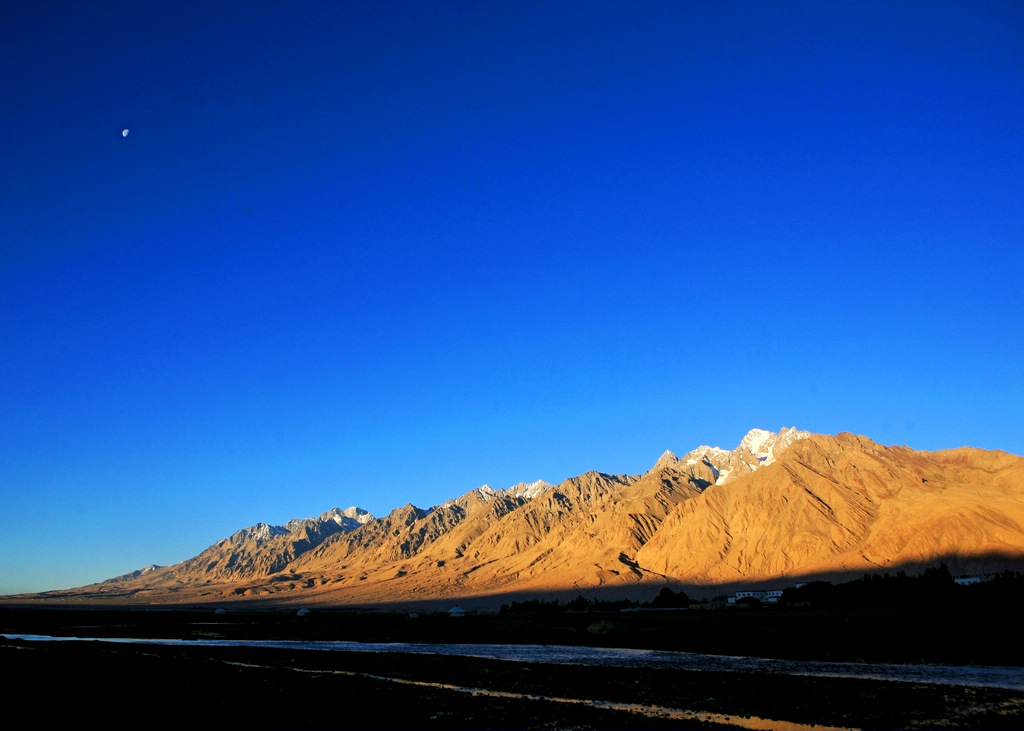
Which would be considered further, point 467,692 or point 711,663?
point 711,663

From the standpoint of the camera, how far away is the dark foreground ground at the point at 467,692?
30.7m

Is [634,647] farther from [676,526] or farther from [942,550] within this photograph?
[676,526]

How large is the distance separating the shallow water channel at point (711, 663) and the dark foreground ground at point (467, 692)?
10.4 ft

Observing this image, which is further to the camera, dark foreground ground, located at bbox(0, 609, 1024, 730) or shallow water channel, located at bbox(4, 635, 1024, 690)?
shallow water channel, located at bbox(4, 635, 1024, 690)

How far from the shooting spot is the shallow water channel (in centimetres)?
4190

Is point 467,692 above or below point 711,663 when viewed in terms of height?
above

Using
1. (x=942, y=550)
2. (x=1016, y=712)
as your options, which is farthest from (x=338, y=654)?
(x=942, y=550)

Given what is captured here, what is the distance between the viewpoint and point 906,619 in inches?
2613

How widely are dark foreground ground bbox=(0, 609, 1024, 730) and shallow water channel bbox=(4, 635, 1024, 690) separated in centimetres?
318

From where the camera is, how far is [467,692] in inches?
1543

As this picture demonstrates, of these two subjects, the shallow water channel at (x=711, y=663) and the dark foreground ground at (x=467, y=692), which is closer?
the dark foreground ground at (x=467, y=692)

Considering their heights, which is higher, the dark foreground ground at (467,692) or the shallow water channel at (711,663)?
the dark foreground ground at (467,692)

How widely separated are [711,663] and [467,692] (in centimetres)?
2184

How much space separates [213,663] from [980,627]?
64549mm
